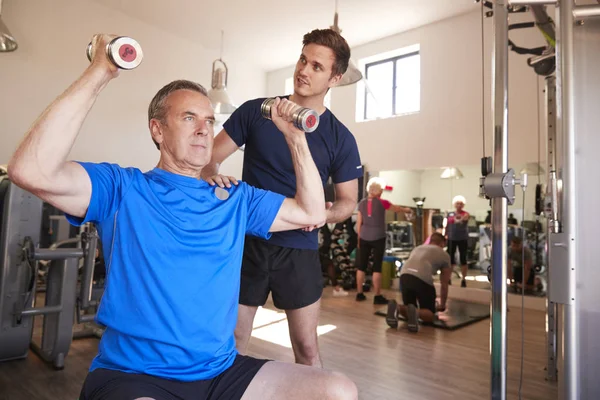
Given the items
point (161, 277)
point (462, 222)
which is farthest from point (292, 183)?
point (462, 222)

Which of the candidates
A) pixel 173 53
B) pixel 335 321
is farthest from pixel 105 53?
pixel 173 53

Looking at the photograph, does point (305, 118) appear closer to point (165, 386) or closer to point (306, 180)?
point (306, 180)

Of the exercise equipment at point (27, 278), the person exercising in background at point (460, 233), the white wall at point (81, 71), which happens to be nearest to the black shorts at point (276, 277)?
the exercise equipment at point (27, 278)

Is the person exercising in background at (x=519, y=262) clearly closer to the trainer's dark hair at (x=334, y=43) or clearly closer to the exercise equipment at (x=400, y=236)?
the exercise equipment at (x=400, y=236)

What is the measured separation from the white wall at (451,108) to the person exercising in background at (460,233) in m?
0.53

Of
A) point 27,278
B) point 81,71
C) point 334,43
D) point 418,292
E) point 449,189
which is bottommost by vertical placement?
point 418,292

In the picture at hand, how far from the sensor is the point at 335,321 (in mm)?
4004

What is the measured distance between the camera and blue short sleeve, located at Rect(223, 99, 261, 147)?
63.5 inches

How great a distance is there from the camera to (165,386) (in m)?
0.98

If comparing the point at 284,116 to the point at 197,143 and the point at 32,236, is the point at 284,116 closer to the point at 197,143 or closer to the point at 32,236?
the point at 197,143

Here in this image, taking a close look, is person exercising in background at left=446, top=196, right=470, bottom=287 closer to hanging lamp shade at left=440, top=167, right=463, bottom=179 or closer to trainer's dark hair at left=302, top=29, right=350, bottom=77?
hanging lamp shade at left=440, top=167, right=463, bottom=179

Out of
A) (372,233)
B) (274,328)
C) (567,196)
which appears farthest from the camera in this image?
(372,233)

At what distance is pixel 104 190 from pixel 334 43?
0.93 metres

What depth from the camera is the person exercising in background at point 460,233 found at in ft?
18.3
